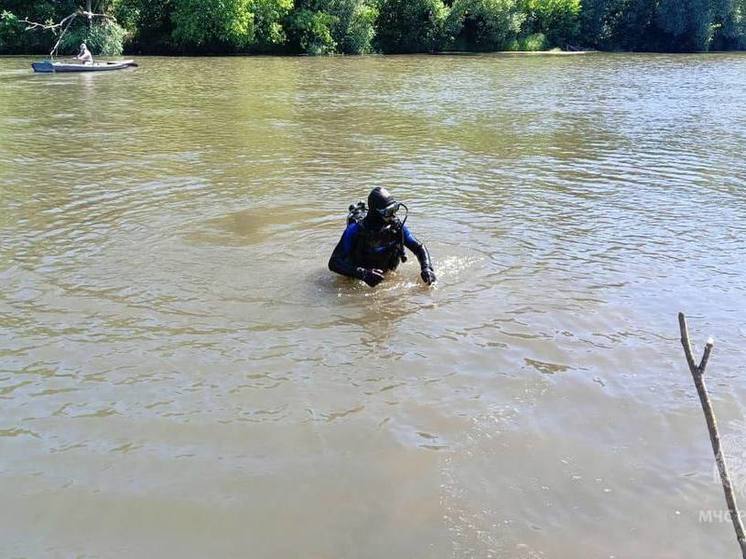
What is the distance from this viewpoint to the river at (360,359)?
13.3 feet

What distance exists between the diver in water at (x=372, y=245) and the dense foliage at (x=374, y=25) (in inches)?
1439

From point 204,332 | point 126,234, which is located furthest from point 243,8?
point 204,332

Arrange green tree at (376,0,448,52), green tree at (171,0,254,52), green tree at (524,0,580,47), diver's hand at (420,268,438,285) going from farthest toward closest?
1. green tree at (524,0,580,47)
2. green tree at (376,0,448,52)
3. green tree at (171,0,254,52)
4. diver's hand at (420,268,438,285)

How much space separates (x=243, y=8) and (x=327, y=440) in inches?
1765

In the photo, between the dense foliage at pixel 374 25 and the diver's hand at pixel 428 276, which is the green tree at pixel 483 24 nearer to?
the dense foliage at pixel 374 25

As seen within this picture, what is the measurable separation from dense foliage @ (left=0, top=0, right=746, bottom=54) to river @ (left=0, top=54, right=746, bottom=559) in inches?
1314

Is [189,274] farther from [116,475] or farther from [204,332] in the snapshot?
[116,475]

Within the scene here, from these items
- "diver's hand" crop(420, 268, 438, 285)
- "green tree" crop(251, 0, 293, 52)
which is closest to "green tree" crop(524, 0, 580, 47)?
"green tree" crop(251, 0, 293, 52)

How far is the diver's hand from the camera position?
24.2 feet

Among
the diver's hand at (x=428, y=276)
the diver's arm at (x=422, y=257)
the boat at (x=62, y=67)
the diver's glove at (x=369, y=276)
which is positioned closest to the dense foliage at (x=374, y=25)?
the boat at (x=62, y=67)

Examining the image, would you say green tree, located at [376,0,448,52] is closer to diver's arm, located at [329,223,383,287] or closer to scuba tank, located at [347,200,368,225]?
scuba tank, located at [347,200,368,225]

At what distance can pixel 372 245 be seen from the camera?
7.56 m

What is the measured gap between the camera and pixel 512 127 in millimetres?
18688

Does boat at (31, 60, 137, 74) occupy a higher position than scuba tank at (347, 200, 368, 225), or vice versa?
boat at (31, 60, 137, 74)
